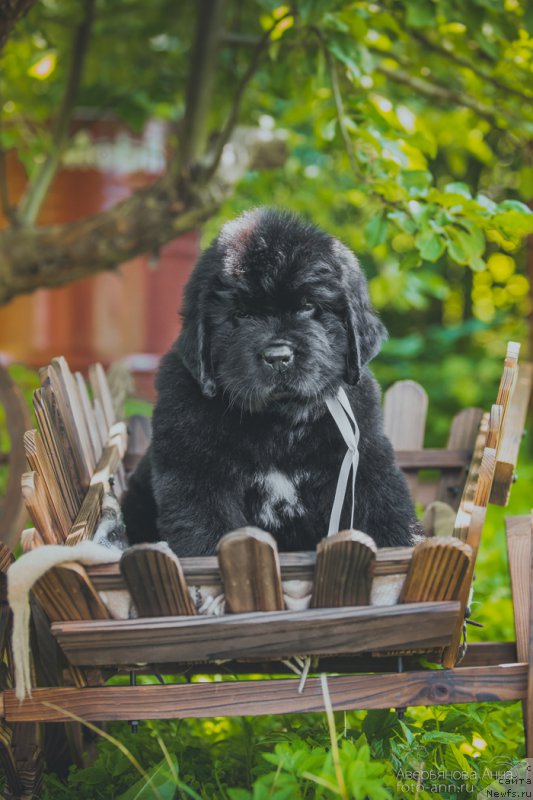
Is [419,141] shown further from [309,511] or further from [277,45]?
[309,511]

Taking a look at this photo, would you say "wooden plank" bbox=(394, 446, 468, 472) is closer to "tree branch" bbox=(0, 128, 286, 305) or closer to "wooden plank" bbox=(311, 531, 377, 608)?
"wooden plank" bbox=(311, 531, 377, 608)

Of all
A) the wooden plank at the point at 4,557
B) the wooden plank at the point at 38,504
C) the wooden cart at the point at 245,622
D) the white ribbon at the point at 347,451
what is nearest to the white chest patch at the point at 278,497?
the white ribbon at the point at 347,451

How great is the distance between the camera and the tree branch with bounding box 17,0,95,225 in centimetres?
574

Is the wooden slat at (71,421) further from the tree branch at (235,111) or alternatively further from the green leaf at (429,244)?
the tree branch at (235,111)

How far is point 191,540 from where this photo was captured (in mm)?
2605

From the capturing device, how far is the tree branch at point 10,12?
342 cm

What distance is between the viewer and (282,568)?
7.28 ft

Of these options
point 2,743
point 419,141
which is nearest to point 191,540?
point 2,743

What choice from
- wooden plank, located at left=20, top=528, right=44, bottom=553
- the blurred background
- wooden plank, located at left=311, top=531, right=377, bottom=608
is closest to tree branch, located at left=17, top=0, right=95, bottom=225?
the blurred background

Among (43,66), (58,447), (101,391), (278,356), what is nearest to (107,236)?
(43,66)

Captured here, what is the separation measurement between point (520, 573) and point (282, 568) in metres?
1.10

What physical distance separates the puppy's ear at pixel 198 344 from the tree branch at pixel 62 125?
338 cm

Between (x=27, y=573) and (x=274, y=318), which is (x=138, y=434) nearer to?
(x=274, y=318)

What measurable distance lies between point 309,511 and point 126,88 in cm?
446
